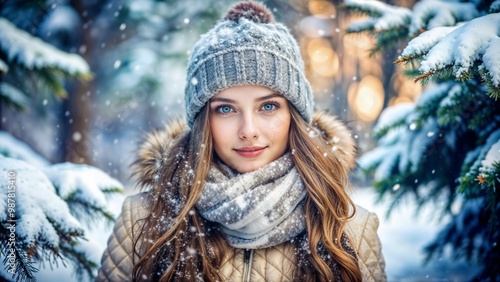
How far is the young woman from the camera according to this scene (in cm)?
207

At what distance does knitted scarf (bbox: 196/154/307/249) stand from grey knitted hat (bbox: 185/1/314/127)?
1.52 feet

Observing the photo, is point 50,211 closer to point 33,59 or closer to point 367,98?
point 33,59

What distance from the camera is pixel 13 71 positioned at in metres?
3.21

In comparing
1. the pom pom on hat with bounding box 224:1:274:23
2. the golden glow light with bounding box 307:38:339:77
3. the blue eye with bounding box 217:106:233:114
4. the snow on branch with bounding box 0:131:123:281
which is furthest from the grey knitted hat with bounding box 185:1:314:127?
the golden glow light with bounding box 307:38:339:77

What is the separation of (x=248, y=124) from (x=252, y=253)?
803 mm

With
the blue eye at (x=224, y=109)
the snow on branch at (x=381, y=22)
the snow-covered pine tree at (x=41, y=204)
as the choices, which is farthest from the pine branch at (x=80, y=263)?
the snow on branch at (x=381, y=22)

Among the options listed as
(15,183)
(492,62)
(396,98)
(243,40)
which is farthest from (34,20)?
(396,98)

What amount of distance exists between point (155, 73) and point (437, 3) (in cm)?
640

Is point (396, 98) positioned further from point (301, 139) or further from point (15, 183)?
point (15, 183)

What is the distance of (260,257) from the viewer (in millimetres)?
2156

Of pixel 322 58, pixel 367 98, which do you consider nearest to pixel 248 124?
pixel 322 58

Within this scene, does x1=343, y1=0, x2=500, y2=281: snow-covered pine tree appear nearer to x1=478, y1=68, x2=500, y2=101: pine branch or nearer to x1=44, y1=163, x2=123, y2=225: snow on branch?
x1=478, y1=68, x2=500, y2=101: pine branch

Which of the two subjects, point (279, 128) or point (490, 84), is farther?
point (279, 128)

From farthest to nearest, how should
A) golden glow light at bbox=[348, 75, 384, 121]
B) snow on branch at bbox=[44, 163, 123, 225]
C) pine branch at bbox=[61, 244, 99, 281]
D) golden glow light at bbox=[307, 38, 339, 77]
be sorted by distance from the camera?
golden glow light at bbox=[348, 75, 384, 121], golden glow light at bbox=[307, 38, 339, 77], snow on branch at bbox=[44, 163, 123, 225], pine branch at bbox=[61, 244, 99, 281]
